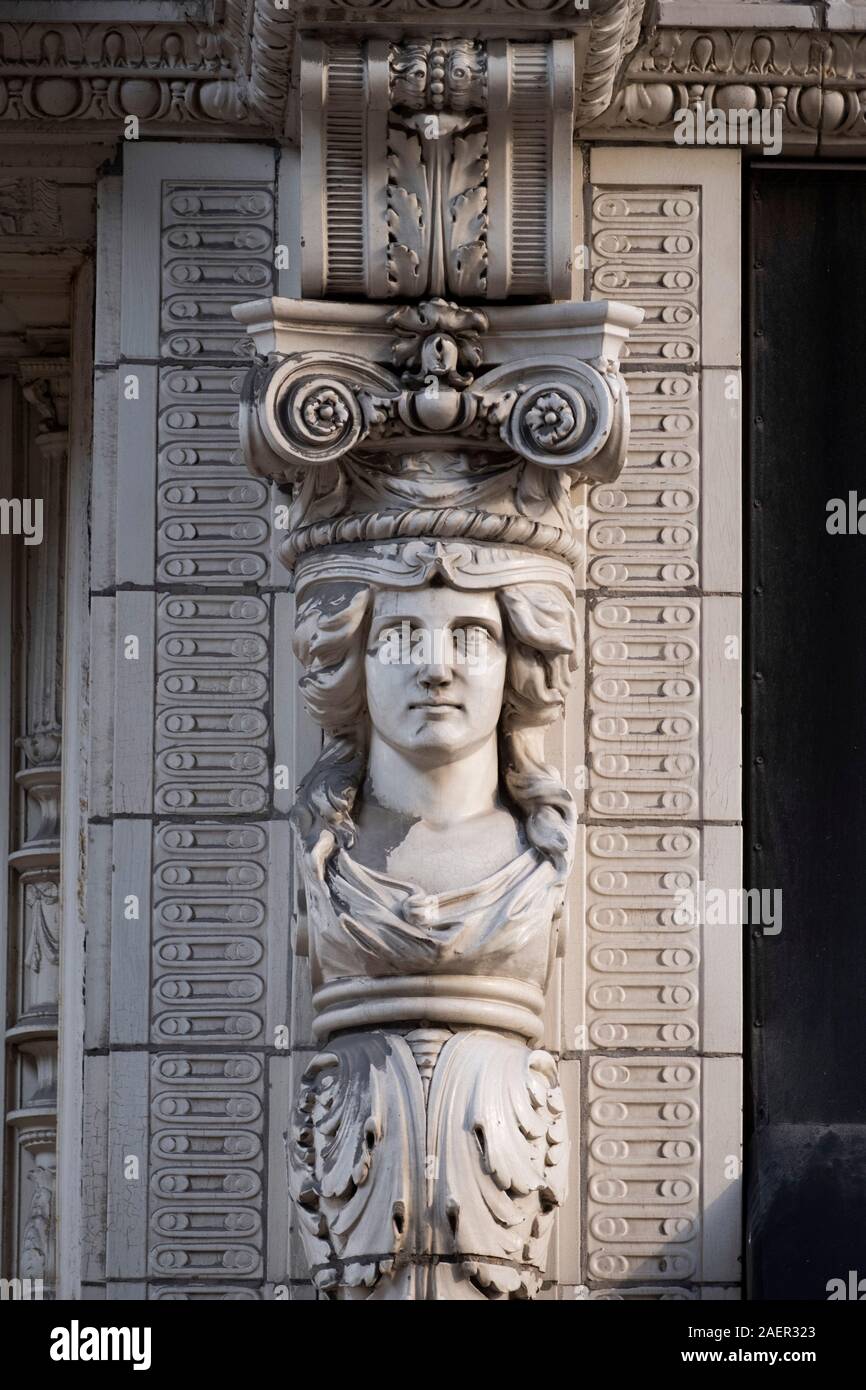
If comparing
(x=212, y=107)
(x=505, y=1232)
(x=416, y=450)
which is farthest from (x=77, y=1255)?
(x=212, y=107)

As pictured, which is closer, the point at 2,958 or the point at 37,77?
the point at 37,77

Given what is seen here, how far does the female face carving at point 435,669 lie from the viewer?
7715 millimetres

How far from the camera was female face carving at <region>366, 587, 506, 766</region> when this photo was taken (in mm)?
7715

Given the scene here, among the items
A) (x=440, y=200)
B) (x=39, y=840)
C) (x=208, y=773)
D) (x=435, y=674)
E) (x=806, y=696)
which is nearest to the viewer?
(x=435, y=674)

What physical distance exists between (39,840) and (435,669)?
176 centimetres

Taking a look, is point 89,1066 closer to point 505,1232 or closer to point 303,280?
point 505,1232

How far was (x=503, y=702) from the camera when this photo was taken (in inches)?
310

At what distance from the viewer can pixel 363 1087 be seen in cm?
761

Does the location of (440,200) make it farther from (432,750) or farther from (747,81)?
(432,750)

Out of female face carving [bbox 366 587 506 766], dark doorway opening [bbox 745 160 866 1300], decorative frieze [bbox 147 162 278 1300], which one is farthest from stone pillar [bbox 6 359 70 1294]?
dark doorway opening [bbox 745 160 866 1300]

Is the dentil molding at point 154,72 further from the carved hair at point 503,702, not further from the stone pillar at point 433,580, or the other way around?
the carved hair at point 503,702

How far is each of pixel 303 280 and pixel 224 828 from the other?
1093 mm

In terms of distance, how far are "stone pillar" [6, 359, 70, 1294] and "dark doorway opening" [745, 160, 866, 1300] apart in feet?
5.75

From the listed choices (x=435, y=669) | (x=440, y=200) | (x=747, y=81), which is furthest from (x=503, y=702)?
(x=747, y=81)
